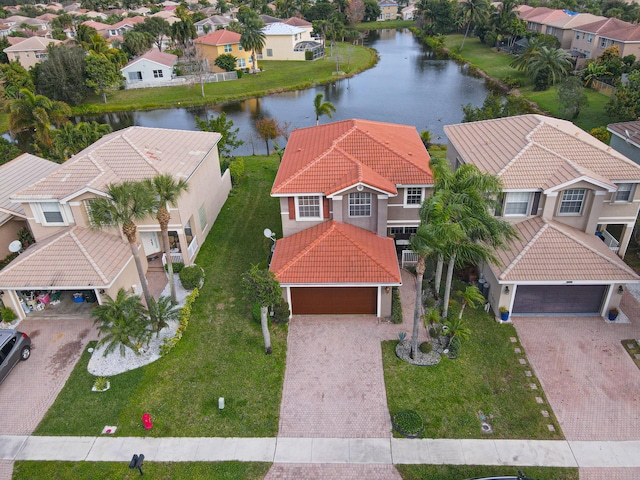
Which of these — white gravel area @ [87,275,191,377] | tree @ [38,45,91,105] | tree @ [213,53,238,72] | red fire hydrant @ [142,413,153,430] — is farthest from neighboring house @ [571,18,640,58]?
tree @ [38,45,91,105]

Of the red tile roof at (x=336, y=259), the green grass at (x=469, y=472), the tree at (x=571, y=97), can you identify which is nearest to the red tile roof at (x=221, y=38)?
the tree at (x=571, y=97)

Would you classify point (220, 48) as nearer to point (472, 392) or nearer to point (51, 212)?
point (51, 212)

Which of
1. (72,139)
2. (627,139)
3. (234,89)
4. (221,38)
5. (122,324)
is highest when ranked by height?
(221,38)

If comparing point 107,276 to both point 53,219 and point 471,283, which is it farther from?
point 471,283

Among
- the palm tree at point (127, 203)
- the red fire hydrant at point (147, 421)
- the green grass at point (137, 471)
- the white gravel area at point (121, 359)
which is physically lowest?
the green grass at point (137, 471)

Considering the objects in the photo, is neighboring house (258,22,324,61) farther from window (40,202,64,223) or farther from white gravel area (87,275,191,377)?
white gravel area (87,275,191,377)

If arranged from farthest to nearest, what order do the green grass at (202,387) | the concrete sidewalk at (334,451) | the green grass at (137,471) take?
the green grass at (202,387) < the concrete sidewalk at (334,451) < the green grass at (137,471)

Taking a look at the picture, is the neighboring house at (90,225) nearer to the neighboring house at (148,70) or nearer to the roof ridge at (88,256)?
the roof ridge at (88,256)

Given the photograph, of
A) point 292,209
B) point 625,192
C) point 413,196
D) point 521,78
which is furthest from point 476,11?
point 292,209
